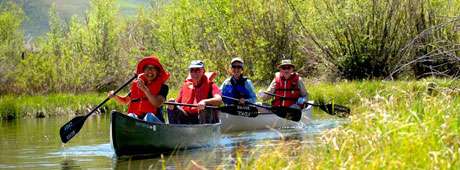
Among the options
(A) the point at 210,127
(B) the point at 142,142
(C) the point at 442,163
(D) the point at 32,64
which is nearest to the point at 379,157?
(C) the point at 442,163

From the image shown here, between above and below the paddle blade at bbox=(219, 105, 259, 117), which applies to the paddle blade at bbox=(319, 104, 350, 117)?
below

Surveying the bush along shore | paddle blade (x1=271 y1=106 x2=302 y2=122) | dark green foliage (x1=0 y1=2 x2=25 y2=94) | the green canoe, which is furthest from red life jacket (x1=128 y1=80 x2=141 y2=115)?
dark green foliage (x1=0 y1=2 x2=25 y2=94)

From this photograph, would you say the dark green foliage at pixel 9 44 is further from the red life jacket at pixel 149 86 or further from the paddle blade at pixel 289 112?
the red life jacket at pixel 149 86

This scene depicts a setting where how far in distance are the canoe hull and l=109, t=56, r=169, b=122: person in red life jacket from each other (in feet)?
11.0

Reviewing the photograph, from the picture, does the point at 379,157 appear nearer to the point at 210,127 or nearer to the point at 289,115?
the point at 210,127

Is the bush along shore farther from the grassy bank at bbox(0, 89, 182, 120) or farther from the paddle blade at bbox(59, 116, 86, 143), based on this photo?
the paddle blade at bbox(59, 116, 86, 143)

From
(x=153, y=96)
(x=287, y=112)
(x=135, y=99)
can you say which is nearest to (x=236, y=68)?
(x=287, y=112)

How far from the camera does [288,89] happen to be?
17.3 m

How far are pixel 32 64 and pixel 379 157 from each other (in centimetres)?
2343

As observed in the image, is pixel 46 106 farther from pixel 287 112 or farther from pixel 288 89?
pixel 287 112

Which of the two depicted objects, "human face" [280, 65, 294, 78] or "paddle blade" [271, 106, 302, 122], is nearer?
"paddle blade" [271, 106, 302, 122]

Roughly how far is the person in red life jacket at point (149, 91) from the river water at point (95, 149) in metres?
0.69

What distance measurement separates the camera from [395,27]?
26.9 m

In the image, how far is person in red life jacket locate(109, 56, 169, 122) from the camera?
479 inches
